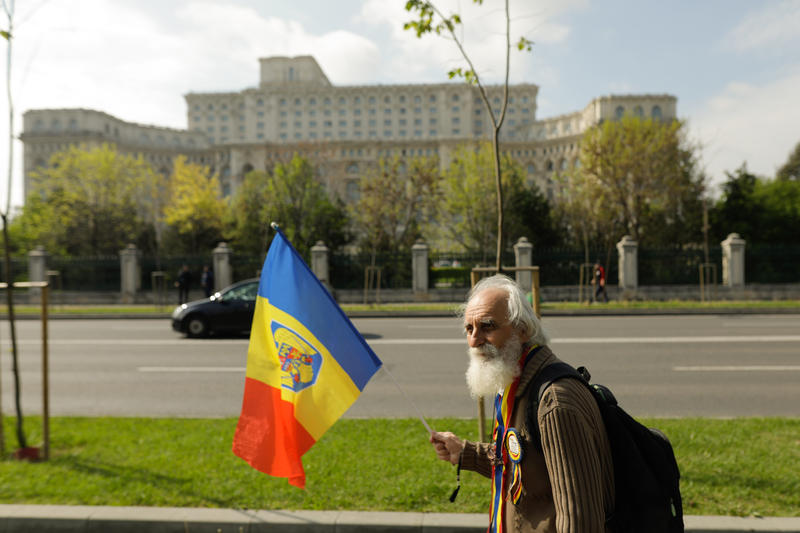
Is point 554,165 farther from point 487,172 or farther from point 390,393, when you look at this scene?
point 390,393

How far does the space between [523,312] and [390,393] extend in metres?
6.62

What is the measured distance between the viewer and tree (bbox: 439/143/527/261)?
3738 cm

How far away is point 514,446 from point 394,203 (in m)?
38.6

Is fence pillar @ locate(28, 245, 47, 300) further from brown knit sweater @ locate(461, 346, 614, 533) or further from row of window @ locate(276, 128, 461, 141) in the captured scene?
row of window @ locate(276, 128, 461, 141)

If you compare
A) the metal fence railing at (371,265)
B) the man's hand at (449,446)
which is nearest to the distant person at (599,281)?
the metal fence railing at (371,265)

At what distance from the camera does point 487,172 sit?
3950 cm

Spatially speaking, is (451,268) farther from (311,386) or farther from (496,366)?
(496,366)

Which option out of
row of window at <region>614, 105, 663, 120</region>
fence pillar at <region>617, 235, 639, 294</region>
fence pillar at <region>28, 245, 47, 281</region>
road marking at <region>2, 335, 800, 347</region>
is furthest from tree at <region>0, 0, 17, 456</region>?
row of window at <region>614, 105, 663, 120</region>

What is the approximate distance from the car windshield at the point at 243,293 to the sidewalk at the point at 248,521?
1083 centimetres

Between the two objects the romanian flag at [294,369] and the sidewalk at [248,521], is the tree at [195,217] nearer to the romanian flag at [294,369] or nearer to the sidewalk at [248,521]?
the sidewalk at [248,521]

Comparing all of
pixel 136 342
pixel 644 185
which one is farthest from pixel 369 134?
pixel 136 342

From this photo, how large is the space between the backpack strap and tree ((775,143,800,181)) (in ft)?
234

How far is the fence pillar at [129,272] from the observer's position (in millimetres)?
30469

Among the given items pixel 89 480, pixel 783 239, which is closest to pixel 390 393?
pixel 89 480
